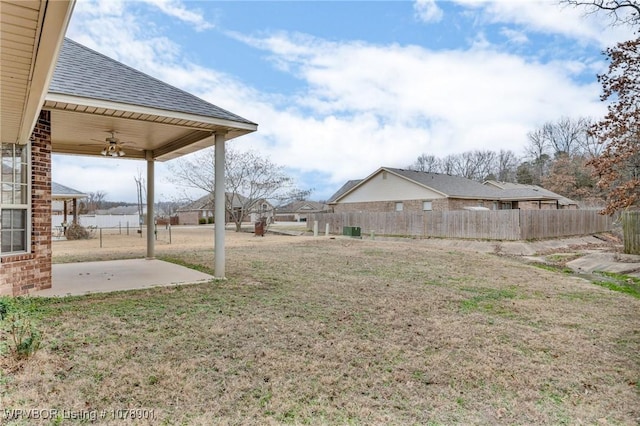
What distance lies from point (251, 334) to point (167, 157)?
26.4ft

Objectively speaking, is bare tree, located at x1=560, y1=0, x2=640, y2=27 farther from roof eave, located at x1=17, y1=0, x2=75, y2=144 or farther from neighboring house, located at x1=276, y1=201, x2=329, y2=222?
neighboring house, located at x1=276, y1=201, x2=329, y2=222

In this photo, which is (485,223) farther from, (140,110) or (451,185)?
(140,110)

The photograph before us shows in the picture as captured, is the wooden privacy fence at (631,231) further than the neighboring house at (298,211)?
No

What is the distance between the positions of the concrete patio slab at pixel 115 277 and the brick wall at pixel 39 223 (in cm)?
25

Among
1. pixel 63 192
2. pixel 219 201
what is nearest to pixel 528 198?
pixel 219 201

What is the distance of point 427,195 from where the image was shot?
27.1 meters

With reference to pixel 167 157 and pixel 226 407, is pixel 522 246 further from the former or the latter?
pixel 226 407

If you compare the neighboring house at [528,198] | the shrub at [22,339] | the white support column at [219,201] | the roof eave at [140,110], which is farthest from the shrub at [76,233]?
the neighboring house at [528,198]

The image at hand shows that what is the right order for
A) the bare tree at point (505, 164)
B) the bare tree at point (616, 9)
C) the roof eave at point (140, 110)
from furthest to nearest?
the bare tree at point (505, 164) < the bare tree at point (616, 9) < the roof eave at point (140, 110)

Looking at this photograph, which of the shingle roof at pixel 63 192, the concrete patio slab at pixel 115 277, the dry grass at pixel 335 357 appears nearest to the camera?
the dry grass at pixel 335 357

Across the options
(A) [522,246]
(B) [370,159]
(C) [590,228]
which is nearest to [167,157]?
(A) [522,246]

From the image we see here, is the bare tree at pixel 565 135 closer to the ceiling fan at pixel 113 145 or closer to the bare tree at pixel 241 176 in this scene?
the bare tree at pixel 241 176

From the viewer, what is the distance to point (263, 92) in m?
25.7

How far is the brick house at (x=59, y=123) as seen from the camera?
4.89 metres
